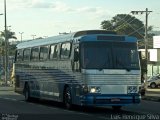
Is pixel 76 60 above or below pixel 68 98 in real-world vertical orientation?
above

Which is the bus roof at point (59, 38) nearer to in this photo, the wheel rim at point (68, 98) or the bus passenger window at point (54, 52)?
the bus passenger window at point (54, 52)

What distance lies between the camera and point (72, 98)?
22562 millimetres

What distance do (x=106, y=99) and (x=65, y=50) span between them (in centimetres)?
369

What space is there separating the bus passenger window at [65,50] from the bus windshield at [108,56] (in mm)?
1678

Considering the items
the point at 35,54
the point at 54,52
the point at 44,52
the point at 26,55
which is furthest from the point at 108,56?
the point at 26,55

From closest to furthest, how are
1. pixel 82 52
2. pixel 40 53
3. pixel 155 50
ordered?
pixel 82 52
pixel 40 53
pixel 155 50

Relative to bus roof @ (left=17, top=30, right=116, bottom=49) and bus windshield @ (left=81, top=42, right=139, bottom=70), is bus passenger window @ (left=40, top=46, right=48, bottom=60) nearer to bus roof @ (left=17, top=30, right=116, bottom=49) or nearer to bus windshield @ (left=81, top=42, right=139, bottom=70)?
bus roof @ (left=17, top=30, right=116, bottom=49)

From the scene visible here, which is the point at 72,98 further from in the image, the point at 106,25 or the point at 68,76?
the point at 106,25

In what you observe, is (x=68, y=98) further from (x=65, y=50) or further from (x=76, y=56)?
(x=76, y=56)

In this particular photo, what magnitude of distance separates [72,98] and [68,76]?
107cm

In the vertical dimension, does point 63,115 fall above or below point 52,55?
below

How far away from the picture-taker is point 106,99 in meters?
→ 21.1

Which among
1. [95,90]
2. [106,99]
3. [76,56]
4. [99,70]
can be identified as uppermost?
[76,56]

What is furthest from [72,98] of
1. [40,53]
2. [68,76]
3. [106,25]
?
[106,25]
